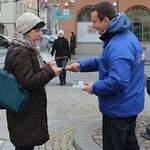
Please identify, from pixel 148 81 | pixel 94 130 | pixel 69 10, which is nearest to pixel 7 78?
pixel 148 81

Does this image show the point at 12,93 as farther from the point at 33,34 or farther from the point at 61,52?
the point at 61,52

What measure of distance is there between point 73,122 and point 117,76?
342 centimetres

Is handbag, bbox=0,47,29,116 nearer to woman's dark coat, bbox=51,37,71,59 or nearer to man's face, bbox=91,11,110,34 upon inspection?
man's face, bbox=91,11,110,34

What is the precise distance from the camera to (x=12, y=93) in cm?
281

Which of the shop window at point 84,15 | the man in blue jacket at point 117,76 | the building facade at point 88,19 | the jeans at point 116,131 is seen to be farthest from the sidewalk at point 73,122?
the shop window at point 84,15

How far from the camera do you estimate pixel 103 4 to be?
271cm

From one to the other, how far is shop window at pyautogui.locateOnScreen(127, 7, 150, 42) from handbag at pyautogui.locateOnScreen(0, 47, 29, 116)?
2047 centimetres

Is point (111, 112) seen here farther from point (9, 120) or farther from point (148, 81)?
point (148, 81)

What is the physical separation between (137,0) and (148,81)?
1910cm

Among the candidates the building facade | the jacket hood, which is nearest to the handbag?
the jacket hood

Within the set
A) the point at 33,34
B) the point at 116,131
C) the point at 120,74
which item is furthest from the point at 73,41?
the point at 120,74

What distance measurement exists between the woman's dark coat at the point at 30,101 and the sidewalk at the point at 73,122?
1.49 m

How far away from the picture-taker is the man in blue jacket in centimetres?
257

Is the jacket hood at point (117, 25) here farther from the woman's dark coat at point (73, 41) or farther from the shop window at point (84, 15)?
the shop window at point (84, 15)
